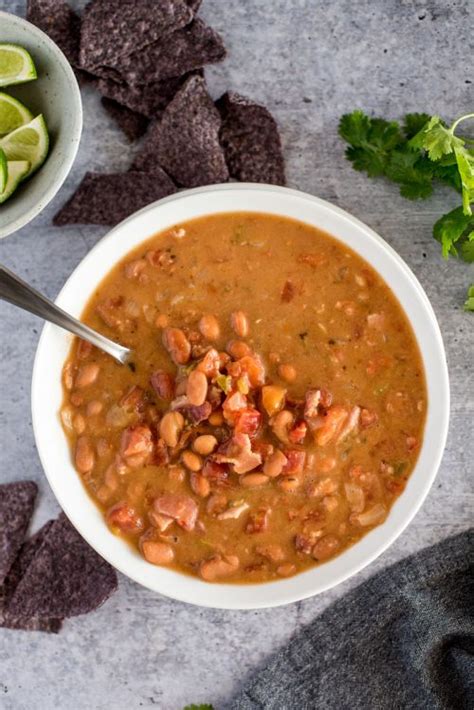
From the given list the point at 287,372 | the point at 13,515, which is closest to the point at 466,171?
the point at 287,372

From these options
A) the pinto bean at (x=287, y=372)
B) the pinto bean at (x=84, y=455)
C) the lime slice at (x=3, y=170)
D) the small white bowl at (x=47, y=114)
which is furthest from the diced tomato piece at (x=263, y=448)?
the lime slice at (x=3, y=170)

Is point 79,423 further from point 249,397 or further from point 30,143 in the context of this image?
point 30,143

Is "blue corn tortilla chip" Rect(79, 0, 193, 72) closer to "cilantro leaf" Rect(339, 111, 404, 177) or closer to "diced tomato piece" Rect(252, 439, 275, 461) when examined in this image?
"cilantro leaf" Rect(339, 111, 404, 177)

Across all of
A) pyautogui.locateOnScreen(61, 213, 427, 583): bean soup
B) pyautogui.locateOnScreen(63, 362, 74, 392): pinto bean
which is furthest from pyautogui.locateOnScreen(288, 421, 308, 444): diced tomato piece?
pyautogui.locateOnScreen(63, 362, 74, 392): pinto bean

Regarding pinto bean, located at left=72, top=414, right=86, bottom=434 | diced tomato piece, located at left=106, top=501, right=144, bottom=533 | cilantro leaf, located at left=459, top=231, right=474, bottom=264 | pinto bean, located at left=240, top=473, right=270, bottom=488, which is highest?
cilantro leaf, located at left=459, top=231, right=474, bottom=264

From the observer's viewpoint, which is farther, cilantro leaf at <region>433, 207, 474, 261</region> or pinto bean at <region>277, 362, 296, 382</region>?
cilantro leaf at <region>433, 207, 474, 261</region>

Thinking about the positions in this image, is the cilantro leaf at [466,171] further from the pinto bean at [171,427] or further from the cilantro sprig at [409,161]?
the pinto bean at [171,427]

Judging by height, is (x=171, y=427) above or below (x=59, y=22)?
below
